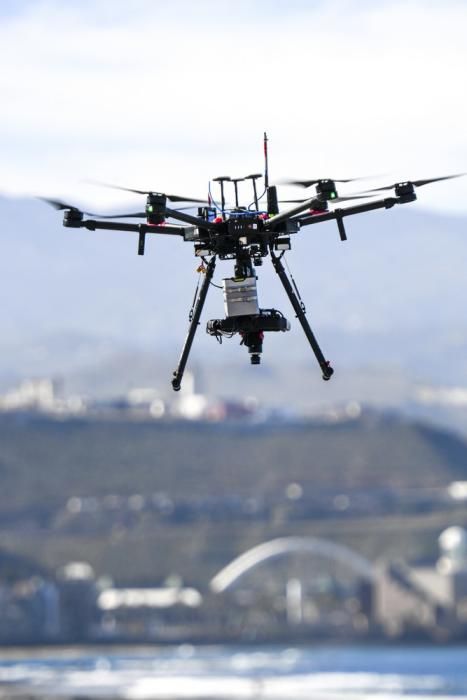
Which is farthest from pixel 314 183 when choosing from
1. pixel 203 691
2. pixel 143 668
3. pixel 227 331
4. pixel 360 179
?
pixel 143 668

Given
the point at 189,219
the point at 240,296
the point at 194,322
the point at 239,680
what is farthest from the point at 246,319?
the point at 239,680

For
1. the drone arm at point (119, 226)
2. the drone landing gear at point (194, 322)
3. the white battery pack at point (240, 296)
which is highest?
the drone arm at point (119, 226)

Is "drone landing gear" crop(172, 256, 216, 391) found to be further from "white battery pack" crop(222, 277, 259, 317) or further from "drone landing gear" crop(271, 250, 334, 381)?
"drone landing gear" crop(271, 250, 334, 381)

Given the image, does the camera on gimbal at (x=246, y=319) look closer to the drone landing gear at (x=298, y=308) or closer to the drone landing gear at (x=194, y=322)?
the drone landing gear at (x=194, y=322)

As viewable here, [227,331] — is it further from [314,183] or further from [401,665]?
[401,665]

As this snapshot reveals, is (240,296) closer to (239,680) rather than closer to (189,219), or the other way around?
(189,219)

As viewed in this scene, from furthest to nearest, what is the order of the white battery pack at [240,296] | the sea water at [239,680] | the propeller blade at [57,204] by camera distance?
the sea water at [239,680] < the white battery pack at [240,296] < the propeller blade at [57,204]

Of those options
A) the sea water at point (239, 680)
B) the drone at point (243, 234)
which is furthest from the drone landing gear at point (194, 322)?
the sea water at point (239, 680)
